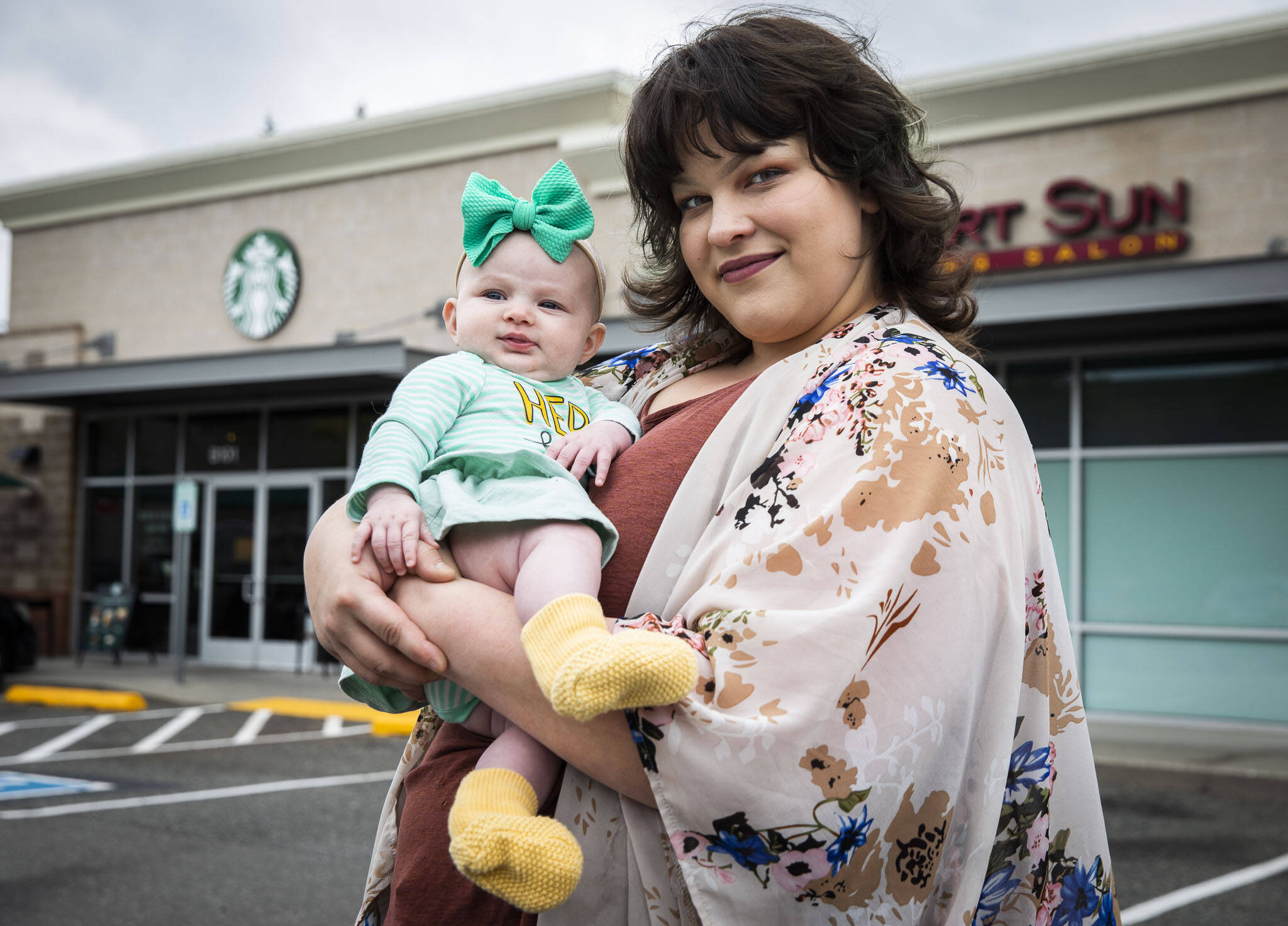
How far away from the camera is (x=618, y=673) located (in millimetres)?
1311

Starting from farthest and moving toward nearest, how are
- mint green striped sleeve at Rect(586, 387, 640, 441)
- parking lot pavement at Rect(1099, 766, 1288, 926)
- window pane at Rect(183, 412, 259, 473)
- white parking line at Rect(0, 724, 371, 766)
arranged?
window pane at Rect(183, 412, 259, 473) < white parking line at Rect(0, 724, 371, 766) < parking lot pavement at Rect(1099, 766, 1288, 926) < mint green striped sleeve at Rect(586, 387, 640, 441)

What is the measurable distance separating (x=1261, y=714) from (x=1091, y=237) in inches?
184

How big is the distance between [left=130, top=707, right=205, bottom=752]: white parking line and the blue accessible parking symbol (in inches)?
48.9

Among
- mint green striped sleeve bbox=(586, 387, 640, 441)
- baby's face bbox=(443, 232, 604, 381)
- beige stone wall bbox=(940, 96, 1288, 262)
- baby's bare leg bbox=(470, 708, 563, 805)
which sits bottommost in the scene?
baby's bare leg bbox=(470, 708, 563, 805)

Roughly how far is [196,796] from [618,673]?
6.86 meters

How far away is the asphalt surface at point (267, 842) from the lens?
16.6ft

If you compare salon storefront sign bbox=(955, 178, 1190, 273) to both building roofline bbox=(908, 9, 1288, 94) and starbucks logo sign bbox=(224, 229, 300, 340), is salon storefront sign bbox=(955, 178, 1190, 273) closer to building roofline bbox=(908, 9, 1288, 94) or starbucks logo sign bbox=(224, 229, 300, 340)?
building roofline bbox=(908, 9, 1288, 94)

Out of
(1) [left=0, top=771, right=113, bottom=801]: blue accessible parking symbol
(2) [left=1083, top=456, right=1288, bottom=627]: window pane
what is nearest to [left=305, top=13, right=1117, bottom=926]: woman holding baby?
(1) [left=0, top=771, right=113, bottom=801]: blue accessible parking symbol

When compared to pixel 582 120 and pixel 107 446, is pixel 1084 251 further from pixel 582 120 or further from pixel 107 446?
pixel 107 446

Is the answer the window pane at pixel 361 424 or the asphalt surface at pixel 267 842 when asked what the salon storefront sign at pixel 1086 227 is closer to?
the asphalt surface at pixel 267 842

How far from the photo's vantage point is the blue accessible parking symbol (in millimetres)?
7195

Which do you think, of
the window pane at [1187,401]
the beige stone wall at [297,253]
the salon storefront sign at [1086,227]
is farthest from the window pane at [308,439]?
the window pane at [1187,401]

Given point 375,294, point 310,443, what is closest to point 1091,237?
point 375,294

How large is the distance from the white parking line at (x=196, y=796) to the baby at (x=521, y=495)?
232 inches
